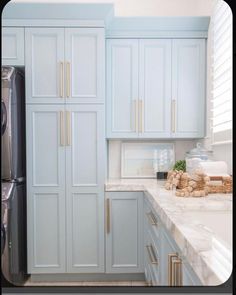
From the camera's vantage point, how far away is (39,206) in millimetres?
2424

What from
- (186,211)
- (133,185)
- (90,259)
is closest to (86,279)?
(90,259)

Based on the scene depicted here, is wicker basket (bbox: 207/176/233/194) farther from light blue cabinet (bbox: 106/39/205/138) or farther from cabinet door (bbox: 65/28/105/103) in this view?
cabinet door (bbox: 65/28/105/103)

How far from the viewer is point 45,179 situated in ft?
7.95

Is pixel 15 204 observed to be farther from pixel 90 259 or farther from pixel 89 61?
pixel 89 61

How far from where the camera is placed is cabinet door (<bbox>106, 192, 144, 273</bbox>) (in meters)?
2.40

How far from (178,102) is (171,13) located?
916 mm

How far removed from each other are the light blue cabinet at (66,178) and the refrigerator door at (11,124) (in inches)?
4.2

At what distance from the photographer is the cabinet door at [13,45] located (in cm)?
239

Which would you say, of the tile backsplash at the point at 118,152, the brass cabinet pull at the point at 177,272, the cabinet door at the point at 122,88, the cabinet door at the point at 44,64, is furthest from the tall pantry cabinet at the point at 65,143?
the brass cabinet pull at the point at 177,272

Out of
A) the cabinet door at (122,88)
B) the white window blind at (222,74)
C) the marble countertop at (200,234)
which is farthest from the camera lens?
the cabinet door at (122,88)

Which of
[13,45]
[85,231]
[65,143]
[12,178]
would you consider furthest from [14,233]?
[13,45]

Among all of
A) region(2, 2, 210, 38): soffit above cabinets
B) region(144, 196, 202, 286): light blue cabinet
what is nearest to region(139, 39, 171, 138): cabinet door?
region(2, 2, 210, 38): soffit above cabinets

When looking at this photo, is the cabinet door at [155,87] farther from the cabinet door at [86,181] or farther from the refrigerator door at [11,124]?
the refrigerator door at [11,124]

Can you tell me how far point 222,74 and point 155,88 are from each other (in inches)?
23.2
